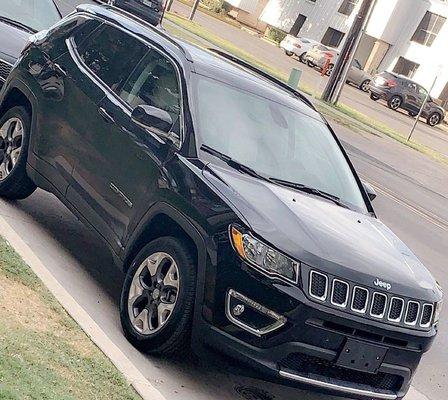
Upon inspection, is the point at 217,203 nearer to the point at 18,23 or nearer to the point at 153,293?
the point at 153,293

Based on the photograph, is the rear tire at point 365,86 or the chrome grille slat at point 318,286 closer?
the chrome grille slat at point 318,286

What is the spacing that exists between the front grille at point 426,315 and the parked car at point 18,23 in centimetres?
613

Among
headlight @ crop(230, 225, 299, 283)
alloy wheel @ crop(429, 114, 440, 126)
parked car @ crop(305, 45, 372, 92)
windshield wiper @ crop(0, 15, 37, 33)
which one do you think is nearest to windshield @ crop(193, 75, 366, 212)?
headlight @ crop(230, 225, 299, 283)

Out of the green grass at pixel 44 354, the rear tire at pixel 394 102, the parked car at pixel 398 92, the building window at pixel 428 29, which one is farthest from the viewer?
the building window at pixel 428 29

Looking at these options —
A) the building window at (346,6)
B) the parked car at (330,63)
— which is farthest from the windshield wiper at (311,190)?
the building window at (346,6)

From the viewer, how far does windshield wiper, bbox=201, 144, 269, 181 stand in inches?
262

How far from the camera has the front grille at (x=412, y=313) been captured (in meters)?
5.98

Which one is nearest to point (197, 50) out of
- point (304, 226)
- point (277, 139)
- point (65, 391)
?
point (277, 139)

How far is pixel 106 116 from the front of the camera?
7.43 metres

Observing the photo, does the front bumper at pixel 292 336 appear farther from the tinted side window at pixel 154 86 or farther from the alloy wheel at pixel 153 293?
the tinted side window at pixel 154 86

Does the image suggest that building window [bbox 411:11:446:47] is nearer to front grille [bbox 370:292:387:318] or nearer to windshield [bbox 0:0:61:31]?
windshield [bbox 0:0:61:31]

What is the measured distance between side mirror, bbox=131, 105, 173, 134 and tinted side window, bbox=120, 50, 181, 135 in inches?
5.6

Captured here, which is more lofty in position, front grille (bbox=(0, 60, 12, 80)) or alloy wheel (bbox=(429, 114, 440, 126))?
front grille (bbox=(0, 60, 12, 80))

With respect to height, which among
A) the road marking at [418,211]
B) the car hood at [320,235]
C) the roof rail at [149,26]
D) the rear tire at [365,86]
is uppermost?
the roof rail at [149,26]
